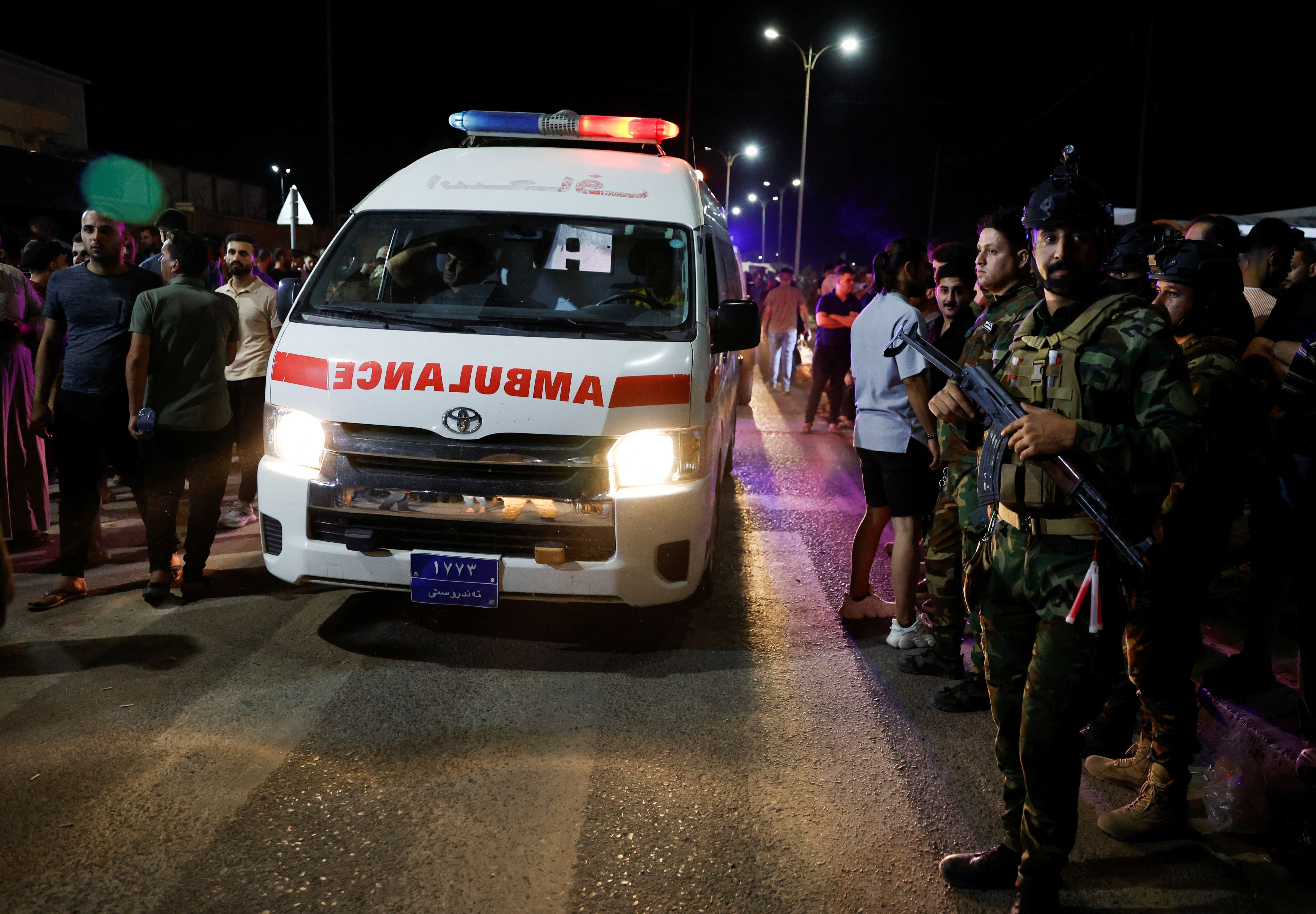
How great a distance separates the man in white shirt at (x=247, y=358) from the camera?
273 inches

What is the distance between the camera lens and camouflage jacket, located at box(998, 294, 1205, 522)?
2.53 meters

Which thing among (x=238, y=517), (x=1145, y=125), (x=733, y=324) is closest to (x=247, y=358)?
(x=238, y=517)

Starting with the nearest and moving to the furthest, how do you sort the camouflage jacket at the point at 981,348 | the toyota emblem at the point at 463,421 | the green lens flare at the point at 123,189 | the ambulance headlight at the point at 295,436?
the camouflage jacket at the point at 981,348
the toyota emblem at the point at 463,421
the ambulance headlight at the point at 295,436
the green lens flare at the point at 123,189

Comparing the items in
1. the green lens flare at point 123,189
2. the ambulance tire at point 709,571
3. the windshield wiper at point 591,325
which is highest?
the green lens flare at point 123,189

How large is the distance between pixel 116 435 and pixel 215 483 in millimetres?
599

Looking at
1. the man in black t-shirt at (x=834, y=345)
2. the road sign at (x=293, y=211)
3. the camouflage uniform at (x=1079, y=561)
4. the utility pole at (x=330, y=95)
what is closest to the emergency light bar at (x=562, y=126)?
the camouflage uniform at (x=1079, y=561)

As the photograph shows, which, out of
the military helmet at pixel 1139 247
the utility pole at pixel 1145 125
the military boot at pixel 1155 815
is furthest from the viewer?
the utility pole at pixel 1145 125

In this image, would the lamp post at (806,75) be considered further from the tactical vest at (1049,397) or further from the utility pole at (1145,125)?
the tactical vest at (1049,397)

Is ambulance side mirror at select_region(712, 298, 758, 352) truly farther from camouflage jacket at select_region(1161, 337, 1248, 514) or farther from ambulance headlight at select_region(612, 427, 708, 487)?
camouflage jacket at select_region(1161, 337, 1248, 514)

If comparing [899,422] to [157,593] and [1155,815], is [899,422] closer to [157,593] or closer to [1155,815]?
[1155,815]

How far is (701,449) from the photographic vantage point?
4488 millimetres

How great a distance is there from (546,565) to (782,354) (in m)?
11.7

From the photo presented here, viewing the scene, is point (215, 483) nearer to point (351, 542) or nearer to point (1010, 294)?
point (351, 542)

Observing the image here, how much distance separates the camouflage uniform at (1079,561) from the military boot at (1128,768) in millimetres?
993
